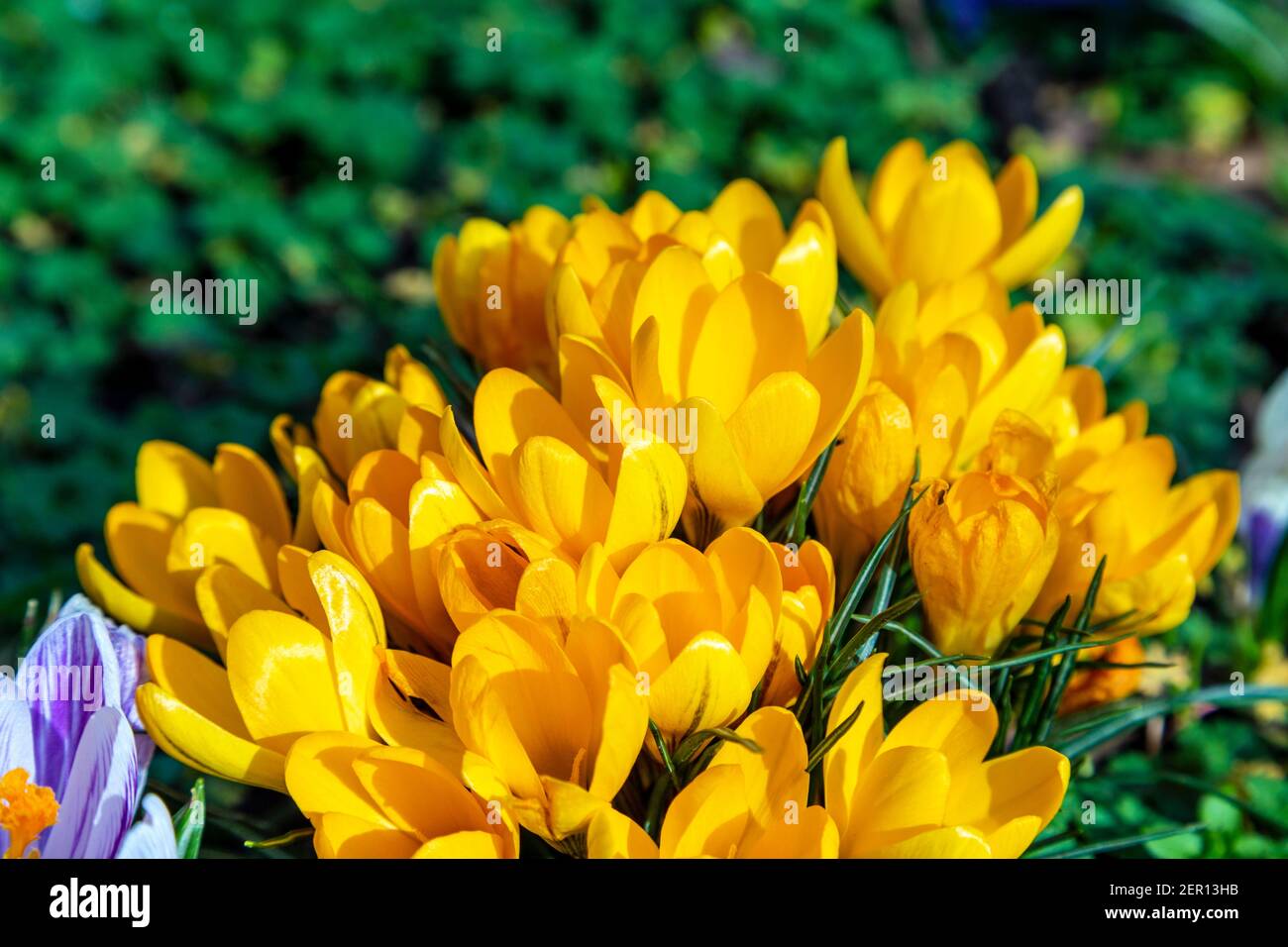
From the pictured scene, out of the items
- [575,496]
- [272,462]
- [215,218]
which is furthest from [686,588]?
[215,218]

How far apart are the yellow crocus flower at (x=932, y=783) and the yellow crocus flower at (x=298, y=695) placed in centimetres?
23

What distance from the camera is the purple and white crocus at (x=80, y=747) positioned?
0.74 metres

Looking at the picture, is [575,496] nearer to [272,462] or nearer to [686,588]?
[686,588]

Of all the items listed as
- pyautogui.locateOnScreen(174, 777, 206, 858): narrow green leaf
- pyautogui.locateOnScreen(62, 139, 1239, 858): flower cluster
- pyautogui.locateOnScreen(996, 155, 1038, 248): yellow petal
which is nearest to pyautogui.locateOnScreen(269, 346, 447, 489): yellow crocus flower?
pyautogui.locateOnScreen(62, 139, 1239, 858): flower cluster

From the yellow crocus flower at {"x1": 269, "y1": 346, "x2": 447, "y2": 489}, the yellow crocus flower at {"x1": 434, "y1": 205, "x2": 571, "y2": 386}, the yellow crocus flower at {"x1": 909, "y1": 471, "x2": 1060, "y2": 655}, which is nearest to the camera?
the yellow crocus flower at {"x1": 909, "y1": 471, "x2": 1060, "y2": 655}

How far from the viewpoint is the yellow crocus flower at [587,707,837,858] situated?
2.26ft

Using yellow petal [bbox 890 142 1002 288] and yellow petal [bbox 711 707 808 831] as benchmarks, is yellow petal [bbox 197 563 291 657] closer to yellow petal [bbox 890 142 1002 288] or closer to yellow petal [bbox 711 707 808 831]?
yellow petal [bbox 711 707 808 831]

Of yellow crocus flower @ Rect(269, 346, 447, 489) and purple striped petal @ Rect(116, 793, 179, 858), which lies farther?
yellow crocus flower @ Rect(269, 346, 447, 489)

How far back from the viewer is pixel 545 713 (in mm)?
719

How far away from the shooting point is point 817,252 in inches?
35.0

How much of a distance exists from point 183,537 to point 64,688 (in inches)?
4.9

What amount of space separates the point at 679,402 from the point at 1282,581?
1012 millimetres

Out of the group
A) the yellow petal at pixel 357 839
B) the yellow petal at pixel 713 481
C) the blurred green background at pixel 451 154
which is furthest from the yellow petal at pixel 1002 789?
the blurred green background at pixel 451 154

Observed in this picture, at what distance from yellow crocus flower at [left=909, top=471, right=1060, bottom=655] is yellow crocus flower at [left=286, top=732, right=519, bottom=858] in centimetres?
31
